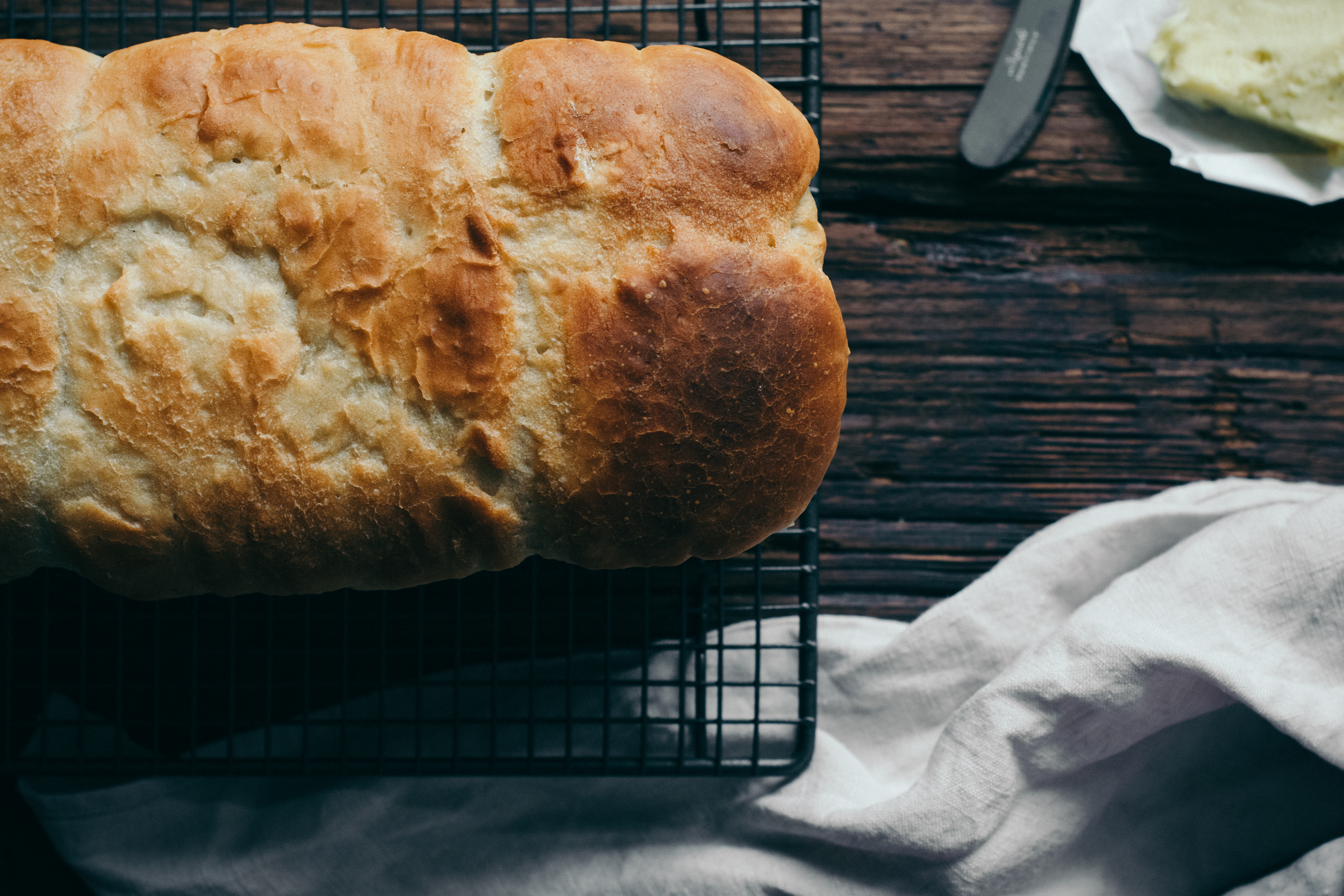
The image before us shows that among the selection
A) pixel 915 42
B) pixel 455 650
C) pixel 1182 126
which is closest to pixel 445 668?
pixel 455 650

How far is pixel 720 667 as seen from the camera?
1793mm

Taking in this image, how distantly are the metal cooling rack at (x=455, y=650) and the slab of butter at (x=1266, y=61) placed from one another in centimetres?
81

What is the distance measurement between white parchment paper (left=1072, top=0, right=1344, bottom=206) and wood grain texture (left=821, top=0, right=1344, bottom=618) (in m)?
0.04

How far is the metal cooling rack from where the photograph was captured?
1.81 metres

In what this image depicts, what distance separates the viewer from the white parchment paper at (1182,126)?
1.95 metres

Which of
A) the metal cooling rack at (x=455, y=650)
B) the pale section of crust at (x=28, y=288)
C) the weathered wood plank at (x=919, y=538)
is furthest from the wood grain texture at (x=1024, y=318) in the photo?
the pale section of crust at (x=28, y=288)

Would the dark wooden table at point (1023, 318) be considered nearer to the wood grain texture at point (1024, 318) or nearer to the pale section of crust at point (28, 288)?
the wood grain texture at point (1024, 318)

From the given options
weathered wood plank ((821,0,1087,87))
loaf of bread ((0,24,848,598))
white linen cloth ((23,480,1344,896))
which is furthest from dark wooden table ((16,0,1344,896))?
loaf of bread ((0,24,848,598))

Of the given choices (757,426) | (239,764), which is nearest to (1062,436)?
(757,426)

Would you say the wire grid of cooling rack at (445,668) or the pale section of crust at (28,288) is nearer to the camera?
the pale section of crust at (28,288)

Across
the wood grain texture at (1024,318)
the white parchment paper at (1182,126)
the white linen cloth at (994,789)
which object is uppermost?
the white parchment paper at (1182,126)

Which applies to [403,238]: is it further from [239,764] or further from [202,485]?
[239,764]

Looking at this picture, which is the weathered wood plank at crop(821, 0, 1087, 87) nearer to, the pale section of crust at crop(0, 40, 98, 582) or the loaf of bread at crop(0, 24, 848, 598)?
the loaf of bread at crop(0, 24, 848, 598)

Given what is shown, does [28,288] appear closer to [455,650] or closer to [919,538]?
[455,650]
